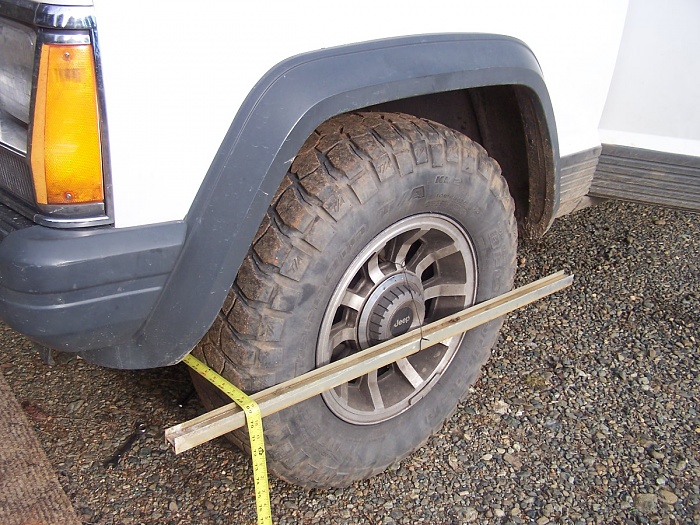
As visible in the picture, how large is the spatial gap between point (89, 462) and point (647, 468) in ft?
6.06

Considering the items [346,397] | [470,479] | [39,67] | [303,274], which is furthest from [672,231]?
[39,67]

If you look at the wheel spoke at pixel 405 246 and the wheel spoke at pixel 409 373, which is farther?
the wheel spoke at pixel 409 373

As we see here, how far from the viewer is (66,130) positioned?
1.42 meters

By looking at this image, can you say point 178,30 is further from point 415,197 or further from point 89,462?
point 89,462

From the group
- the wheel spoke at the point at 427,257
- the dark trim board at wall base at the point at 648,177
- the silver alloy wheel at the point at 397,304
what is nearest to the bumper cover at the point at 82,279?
the silver alloy wheel at the point at 397,304

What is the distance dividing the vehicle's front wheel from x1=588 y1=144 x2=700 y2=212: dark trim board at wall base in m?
0.64

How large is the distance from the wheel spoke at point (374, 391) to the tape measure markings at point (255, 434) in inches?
→ 17.0

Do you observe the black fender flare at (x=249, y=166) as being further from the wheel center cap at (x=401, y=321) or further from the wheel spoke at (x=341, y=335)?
the wheel center cap at (x=401, y=321)

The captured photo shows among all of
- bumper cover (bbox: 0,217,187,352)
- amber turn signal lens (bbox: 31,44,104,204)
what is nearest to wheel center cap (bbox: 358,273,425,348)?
bumper cover (bbox: 0,217,187,352)

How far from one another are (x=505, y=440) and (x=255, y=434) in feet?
3.36

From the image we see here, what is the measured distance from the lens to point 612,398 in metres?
2.63

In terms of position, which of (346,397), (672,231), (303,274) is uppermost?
(303,274)

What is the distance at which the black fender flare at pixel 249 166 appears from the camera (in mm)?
1547

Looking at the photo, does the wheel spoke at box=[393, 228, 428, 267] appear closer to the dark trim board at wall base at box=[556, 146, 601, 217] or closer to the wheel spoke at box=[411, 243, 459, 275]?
the wheel spoke at box=[411, 243, 459, 275]
